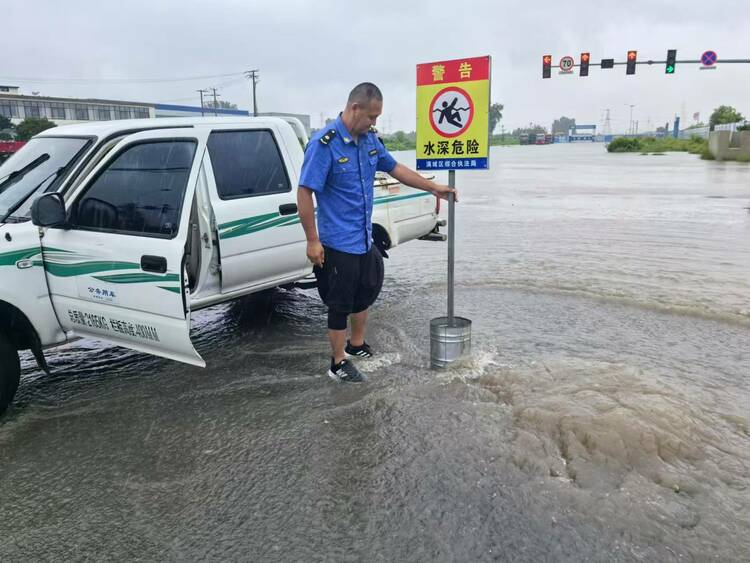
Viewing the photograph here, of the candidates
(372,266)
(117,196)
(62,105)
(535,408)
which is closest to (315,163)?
(372,266)

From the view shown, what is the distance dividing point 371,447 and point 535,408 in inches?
45.7

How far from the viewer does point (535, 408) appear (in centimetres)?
407

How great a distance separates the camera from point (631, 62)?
112 ft

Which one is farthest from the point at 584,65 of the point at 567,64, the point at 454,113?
the point at 454,113

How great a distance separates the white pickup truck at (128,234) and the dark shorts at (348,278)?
96 centimetres

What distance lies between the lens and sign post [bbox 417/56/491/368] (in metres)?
4.46

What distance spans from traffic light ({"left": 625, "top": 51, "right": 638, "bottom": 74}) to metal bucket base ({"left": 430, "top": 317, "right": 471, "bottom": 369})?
34.3 m

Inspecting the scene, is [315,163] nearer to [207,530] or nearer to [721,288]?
[207,530]

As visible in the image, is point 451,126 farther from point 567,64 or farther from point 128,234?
point 567,64

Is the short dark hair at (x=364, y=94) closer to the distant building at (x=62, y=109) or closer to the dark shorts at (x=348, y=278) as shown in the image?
the dark shorts at (x=348, y=278)

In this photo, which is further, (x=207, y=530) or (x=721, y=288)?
(x=721, y=288)

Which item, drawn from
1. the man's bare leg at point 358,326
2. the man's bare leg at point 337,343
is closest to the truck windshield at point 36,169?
the man's bare leg at point 337,343

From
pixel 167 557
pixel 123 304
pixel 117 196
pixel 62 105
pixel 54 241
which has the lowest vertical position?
pixel 167 557

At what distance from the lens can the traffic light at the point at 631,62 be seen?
112 feet
